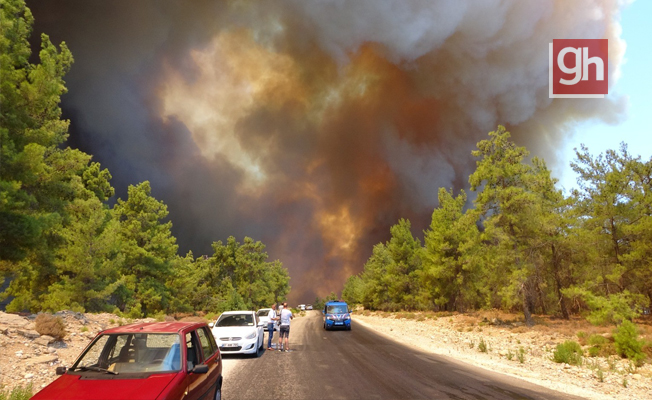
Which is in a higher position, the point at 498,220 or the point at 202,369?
the point at 498,220

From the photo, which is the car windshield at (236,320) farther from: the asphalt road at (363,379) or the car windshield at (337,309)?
the car windshield at (337,309)

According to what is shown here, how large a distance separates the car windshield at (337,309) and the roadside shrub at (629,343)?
59.2 ft

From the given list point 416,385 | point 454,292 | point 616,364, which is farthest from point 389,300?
point 416,385

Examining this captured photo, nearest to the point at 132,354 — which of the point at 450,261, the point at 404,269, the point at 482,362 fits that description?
the point at 482,362

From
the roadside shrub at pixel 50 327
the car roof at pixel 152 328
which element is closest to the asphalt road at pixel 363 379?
the car roof at pixel 152 328

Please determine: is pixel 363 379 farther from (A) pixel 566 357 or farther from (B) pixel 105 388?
(A) pixel 566 357

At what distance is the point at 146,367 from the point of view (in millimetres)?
4797

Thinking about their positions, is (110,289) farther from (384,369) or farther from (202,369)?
(202,369)

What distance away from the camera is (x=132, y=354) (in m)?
5.05

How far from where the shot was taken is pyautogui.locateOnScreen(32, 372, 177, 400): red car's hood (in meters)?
3.96

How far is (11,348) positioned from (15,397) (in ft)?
17.4

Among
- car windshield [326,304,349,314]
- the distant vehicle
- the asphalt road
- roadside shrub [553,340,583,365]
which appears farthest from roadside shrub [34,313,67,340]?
roadside shrub [553,340,583,365]

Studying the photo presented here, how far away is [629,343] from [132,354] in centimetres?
1822

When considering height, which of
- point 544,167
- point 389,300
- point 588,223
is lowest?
point 389,300
